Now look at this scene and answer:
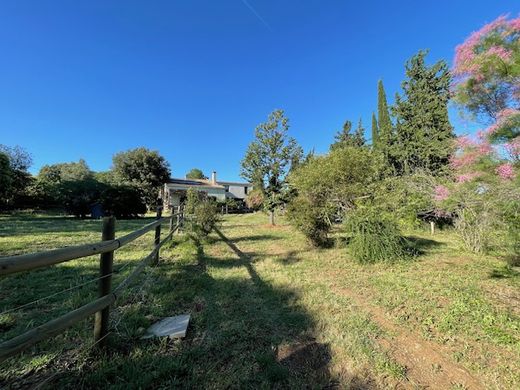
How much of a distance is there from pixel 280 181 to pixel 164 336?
1423 centimetres

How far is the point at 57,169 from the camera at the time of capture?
131 ft

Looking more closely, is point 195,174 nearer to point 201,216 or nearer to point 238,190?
point 238,190

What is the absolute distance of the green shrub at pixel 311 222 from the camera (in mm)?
8359

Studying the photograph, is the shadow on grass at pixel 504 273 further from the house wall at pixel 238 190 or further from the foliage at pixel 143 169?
the house wall at pixel 238 190

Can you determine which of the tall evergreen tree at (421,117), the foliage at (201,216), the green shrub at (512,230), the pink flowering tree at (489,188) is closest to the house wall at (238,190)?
the tall evergreen tree at (421,117)

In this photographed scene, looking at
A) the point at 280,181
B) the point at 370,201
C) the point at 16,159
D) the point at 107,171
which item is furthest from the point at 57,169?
the point at 370,201

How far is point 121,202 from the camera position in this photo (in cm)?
2214

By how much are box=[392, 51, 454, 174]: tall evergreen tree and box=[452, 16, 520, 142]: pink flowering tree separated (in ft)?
37.3

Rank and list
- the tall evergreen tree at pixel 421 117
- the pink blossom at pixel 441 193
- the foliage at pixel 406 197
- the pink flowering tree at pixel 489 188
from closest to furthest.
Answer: the pink flowering tree at pixel 489 188, the pink blossom at pixel 441 193, the foliage at pixel 406 197, the tall evergreen tree at pixel 421 117

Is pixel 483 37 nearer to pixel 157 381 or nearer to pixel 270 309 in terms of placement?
pixel 270 309

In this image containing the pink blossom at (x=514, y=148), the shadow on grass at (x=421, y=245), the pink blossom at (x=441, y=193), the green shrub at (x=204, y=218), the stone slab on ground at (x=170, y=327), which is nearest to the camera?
the stone slab on ground at (x=170, y=327)

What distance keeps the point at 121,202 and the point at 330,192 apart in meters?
18.9

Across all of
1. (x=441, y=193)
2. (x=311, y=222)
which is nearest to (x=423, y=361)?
(x=441, y=193)

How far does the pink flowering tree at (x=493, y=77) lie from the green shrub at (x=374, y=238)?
3.08 m
